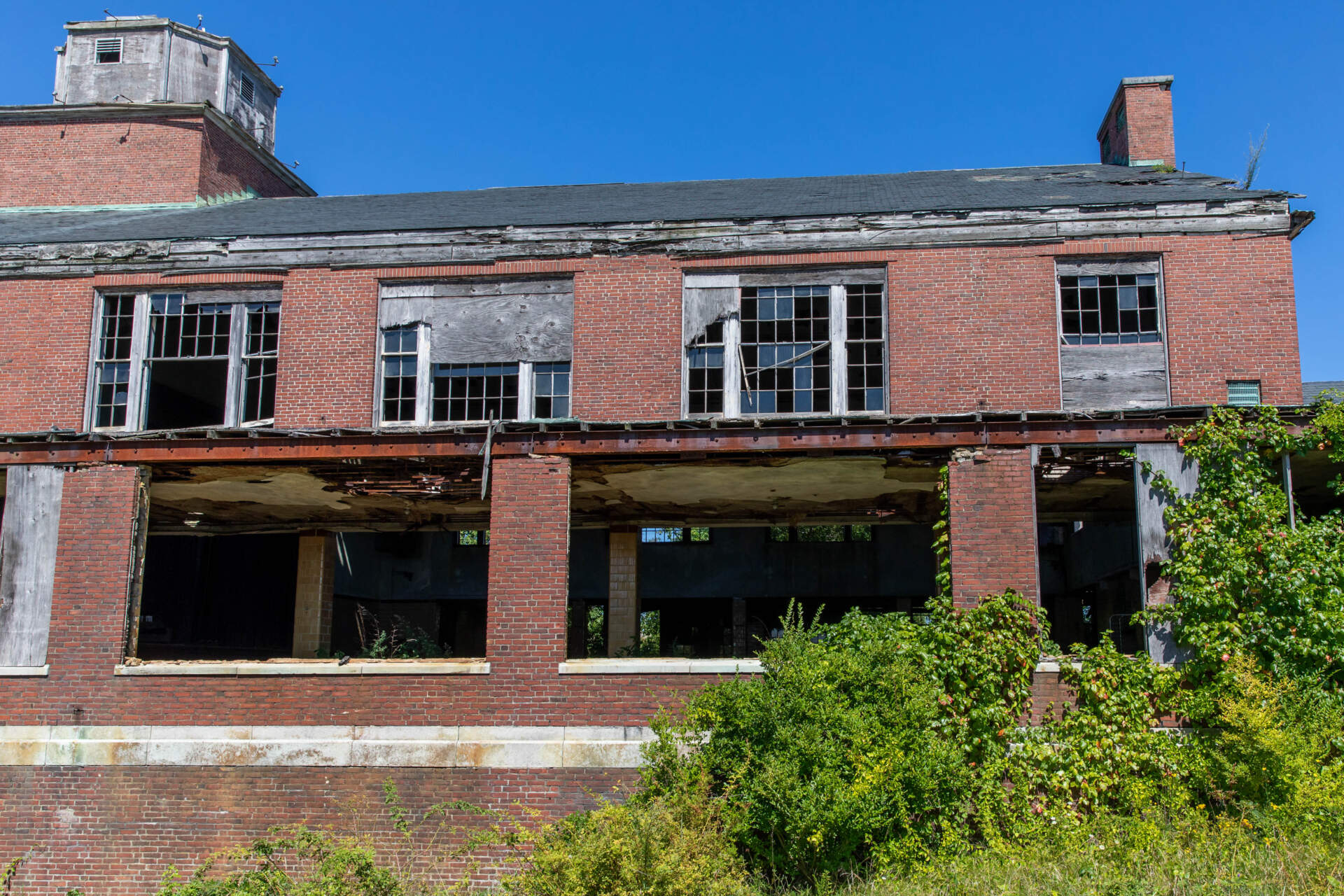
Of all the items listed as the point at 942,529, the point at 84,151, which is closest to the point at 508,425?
the point at 942,529

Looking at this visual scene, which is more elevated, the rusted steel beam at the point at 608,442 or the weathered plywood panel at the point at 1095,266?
the weathered plywood panel at the point at 1095,266

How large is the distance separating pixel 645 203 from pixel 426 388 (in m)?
5.56

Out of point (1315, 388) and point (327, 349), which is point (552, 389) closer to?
point (327, 349)

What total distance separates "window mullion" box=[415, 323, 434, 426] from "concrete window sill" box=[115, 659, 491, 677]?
5.32m

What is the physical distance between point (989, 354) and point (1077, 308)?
5.23ft

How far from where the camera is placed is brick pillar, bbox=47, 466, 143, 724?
13555 mm

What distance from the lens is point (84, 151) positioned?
80.9 ft

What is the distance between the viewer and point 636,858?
31.6 ft

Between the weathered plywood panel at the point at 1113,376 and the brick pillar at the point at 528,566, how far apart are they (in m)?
8.33

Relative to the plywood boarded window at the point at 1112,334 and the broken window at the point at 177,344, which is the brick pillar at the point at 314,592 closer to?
the broken window at the point at 177,344

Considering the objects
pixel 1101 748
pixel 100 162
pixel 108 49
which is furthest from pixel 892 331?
pixel 108 49

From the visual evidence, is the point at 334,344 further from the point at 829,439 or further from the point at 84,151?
the point at 84,151

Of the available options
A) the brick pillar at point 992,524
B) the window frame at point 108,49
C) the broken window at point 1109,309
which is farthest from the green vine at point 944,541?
the window frame at point 108,49

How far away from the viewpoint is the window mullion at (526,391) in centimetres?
1775
